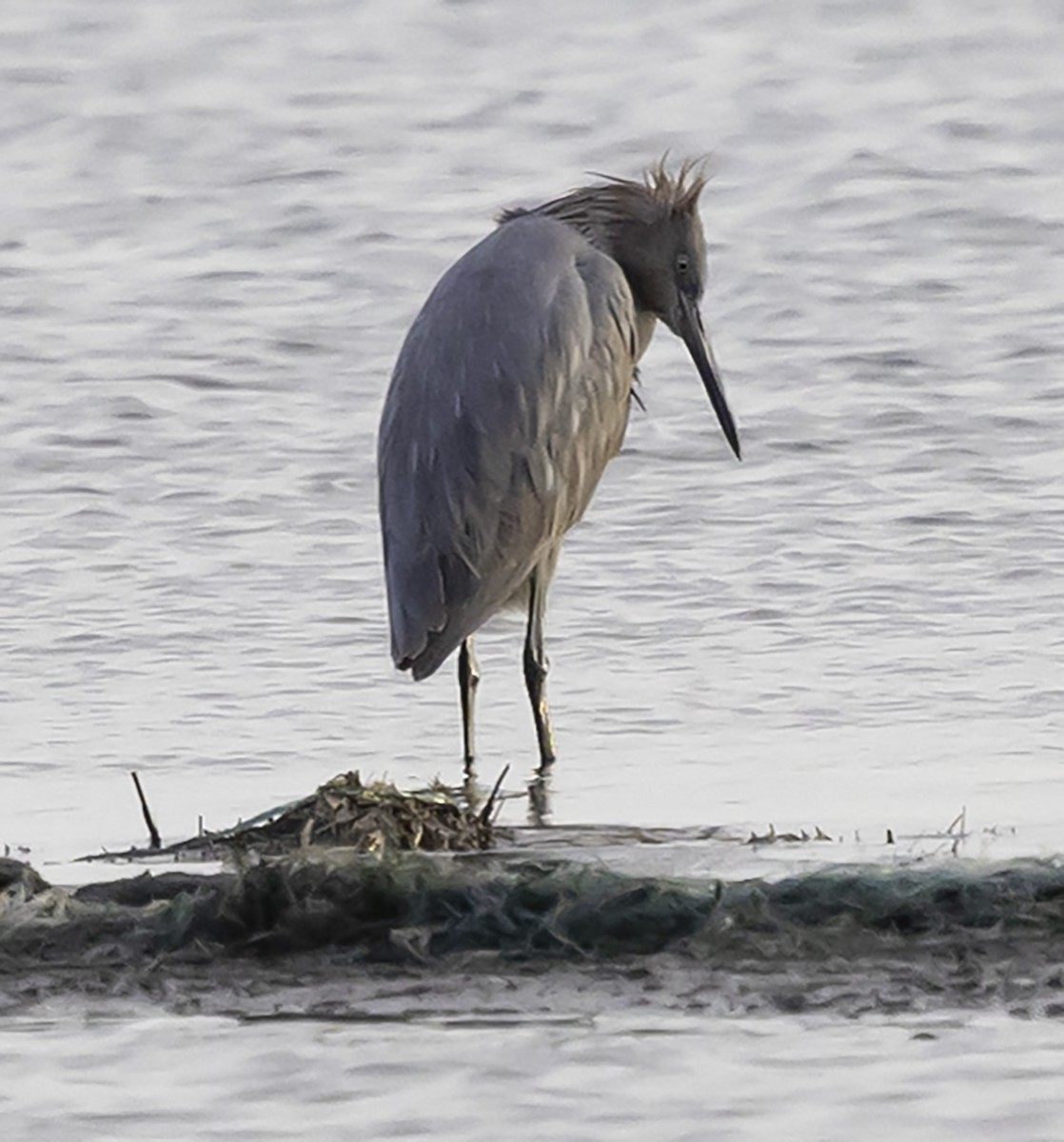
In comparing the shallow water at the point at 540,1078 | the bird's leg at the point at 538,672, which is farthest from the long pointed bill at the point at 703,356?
the shallow water at the point at 540,1078

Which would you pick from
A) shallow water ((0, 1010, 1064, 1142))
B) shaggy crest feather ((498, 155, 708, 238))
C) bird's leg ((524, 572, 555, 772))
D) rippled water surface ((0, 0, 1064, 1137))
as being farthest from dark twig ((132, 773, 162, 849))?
shaggy crest feather ((498, 155, 708, 238))

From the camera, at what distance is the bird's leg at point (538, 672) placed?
292 inches

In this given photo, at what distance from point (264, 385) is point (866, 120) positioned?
4.73 metres

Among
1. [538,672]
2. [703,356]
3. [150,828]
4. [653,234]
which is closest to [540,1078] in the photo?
[150,828]

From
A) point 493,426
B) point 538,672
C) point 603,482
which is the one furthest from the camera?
point 603,482

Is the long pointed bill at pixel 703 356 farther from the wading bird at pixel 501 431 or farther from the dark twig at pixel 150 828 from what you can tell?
the dark twig at pixel 150 828

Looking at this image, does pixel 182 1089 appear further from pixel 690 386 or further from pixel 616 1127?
pixel 690 386

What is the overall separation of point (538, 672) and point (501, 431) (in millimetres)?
610

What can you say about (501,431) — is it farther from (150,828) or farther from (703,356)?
(150,828)

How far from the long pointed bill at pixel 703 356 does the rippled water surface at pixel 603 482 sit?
481mm

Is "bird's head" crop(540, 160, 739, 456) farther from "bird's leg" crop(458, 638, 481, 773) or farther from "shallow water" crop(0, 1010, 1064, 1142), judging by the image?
"shallow water" crop(0, 1010, 1064, 1142)

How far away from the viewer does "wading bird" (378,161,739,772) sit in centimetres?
743

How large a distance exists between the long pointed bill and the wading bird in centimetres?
23

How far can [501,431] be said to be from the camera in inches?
302
